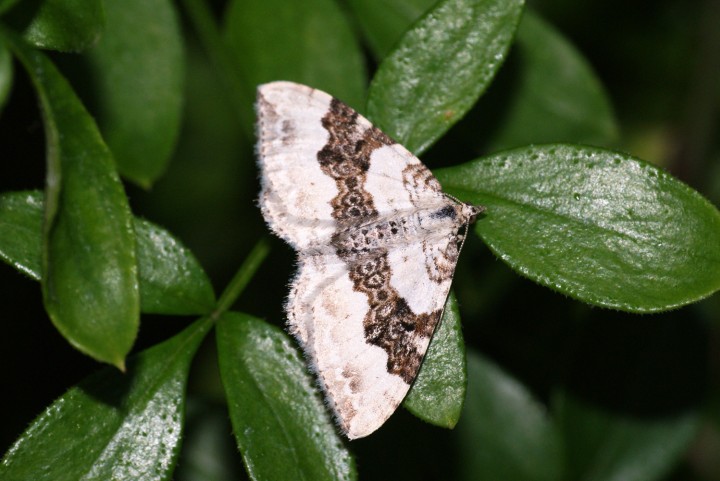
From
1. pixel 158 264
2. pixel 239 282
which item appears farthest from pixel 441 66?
pixel 158 264

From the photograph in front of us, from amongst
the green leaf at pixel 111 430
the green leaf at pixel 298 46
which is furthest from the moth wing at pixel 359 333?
the green leaf at pixel 298 46

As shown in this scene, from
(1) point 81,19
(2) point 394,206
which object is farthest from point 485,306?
(1) point 81,19

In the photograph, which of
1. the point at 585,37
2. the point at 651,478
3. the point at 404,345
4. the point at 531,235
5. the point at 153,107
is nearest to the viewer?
the point at 531,235

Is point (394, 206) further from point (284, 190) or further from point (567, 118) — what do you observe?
point (567, 118)

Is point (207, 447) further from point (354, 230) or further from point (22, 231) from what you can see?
point (22, 231)

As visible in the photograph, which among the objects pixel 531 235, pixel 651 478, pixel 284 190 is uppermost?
pixel 531 235

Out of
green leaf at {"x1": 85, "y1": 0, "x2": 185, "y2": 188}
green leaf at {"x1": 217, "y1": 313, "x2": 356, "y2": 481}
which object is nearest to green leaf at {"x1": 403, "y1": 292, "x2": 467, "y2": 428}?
green leaf at {"x1": 217, "y1": 313, "x2": 356, "y2": 481}

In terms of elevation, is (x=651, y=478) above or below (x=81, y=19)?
below
